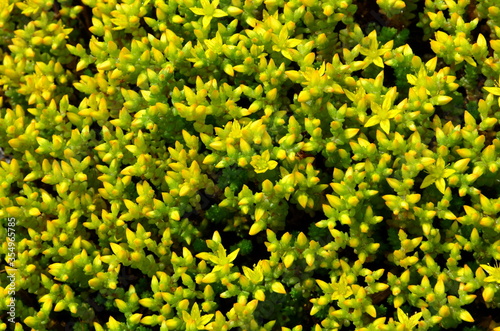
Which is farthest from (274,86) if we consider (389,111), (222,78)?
(389,111)

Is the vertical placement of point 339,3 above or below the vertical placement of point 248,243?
above

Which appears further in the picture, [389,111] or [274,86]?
[274,86]

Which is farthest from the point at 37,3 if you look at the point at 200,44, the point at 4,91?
the point at 200,44

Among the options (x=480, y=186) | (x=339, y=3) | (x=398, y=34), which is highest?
(x=339, y=3)

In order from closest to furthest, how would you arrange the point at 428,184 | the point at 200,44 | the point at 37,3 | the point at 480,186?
1. the point at 428,184
2. the point at 480,186
3. the point at 200,44
4. the point at 37,3

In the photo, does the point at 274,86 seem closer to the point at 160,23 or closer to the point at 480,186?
the point at 160,23

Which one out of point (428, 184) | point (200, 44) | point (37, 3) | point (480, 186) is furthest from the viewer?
point (37, 3)

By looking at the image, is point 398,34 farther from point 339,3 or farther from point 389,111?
point 389,111
